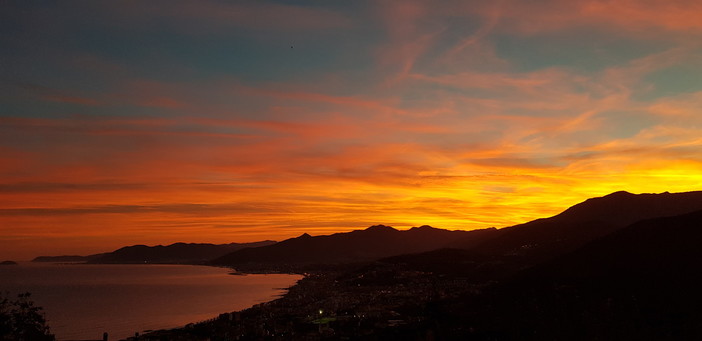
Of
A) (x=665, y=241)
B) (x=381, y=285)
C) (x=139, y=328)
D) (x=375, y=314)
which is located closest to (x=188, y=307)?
(x=139, y=328)

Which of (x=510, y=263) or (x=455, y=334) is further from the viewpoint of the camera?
(x=510, y=263)

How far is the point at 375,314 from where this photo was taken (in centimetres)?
8331

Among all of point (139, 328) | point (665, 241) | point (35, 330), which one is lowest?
point (139, 328)

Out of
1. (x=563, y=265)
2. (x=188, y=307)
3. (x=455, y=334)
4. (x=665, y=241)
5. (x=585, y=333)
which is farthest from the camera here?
(x=188, y=307)

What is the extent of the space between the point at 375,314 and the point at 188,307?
89.2m

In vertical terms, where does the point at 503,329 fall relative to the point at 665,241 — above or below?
below

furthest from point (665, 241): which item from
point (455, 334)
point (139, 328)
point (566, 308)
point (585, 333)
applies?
point (139, 328)

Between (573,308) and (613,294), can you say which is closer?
(573,308)

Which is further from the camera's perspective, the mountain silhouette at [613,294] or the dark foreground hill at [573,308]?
the dark foreground hill at [573,308]

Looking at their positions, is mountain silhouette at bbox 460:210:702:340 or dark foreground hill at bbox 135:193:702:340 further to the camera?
dark foreground hill at bbox 135:193:702:340

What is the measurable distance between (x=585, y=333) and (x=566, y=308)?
1065 cm

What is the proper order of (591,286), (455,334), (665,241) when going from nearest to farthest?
(455,334)
(591,286)
(665,241)

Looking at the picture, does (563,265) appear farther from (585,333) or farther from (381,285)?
(381,285)

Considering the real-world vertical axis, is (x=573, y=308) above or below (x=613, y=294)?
below
